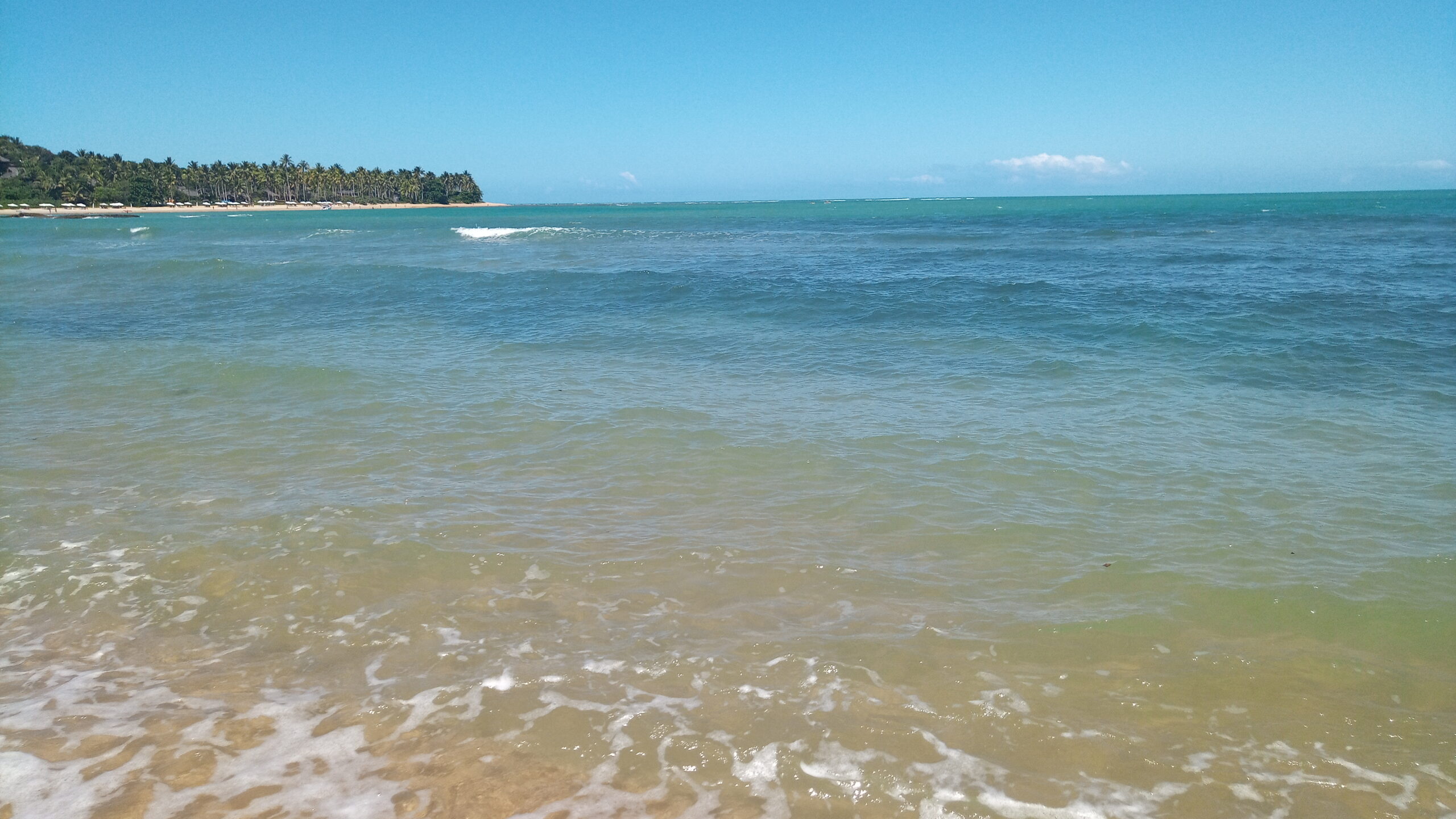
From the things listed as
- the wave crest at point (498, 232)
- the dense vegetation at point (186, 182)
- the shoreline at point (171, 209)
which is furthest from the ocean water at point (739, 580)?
the dense vegetation at point (186, 182)

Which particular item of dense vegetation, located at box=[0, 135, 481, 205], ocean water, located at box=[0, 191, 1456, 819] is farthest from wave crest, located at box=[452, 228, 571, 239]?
dense vegetation, located at box=[0, 135, 481, 205]

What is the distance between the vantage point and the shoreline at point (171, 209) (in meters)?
102

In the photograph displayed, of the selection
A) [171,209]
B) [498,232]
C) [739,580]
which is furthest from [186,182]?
[739,580]

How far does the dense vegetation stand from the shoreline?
3007mm

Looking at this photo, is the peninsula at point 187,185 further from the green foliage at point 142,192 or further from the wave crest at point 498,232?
the wave crest at point 498,232

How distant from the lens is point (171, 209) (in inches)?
4975

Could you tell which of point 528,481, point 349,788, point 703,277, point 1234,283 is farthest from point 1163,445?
point 703,277

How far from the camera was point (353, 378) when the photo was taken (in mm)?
12828

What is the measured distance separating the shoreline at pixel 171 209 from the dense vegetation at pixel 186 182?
9.86 ft

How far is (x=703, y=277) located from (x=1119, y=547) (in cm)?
2120

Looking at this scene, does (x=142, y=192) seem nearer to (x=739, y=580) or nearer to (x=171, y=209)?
(x=171, y=209)

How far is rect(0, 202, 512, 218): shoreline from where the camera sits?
101688 mm

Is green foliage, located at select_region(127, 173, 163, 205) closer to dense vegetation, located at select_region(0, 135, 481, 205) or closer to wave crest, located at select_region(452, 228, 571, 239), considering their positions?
dense vegetation, located at select_region(0, 135, 481, 205)

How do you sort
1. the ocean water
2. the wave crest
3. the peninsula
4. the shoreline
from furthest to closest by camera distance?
the peninsula, the shoreline, the wave crest, the ocean water
